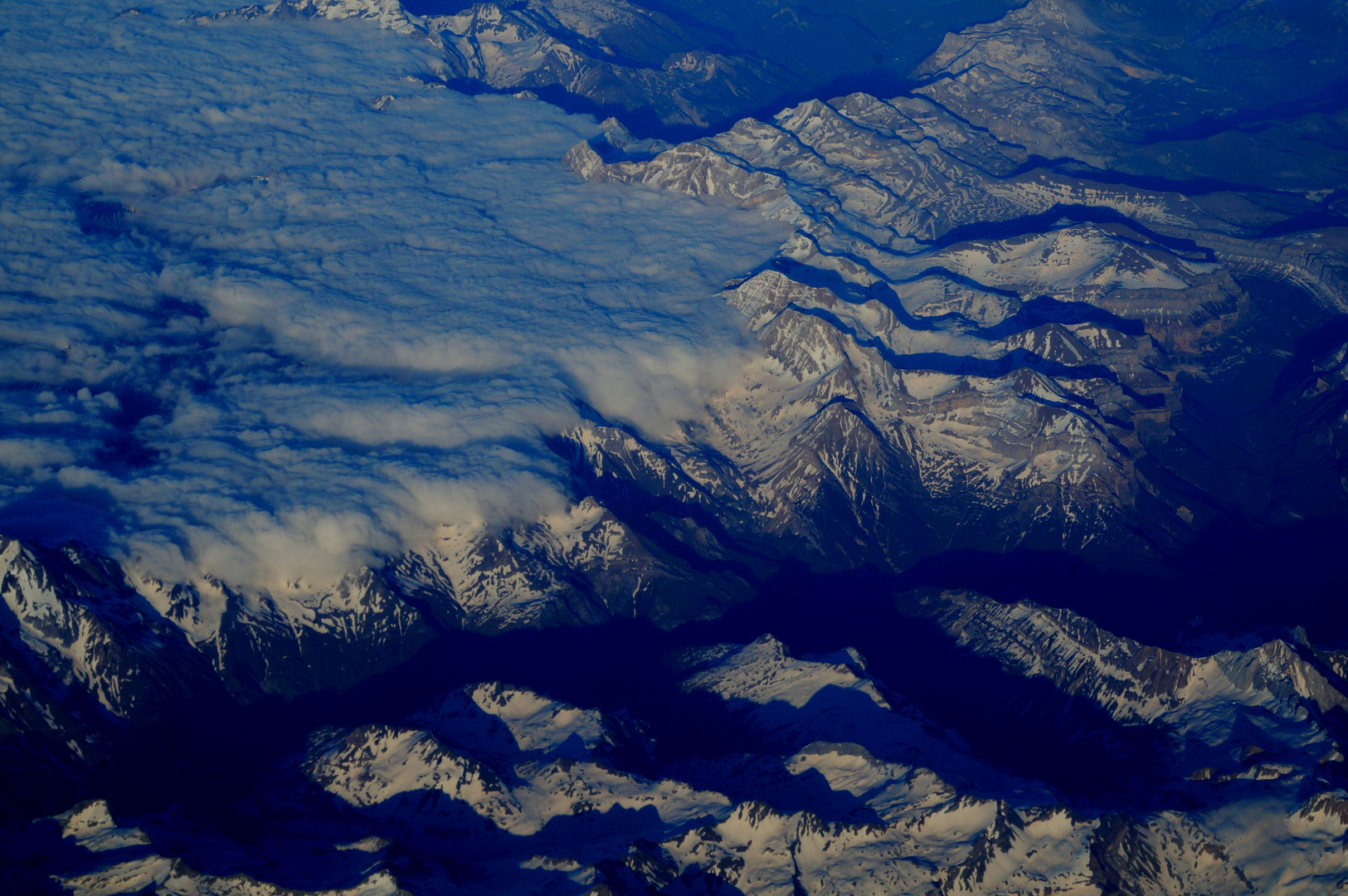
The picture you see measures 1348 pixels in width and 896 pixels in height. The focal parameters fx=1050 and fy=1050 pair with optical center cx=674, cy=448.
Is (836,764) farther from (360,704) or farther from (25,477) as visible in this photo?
(25,477)

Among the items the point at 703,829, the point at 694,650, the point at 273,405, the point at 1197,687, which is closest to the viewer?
the point at 703,829

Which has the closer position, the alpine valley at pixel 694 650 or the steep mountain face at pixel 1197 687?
the alpine valley at pixel 694 650

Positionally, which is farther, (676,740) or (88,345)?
(88,345)

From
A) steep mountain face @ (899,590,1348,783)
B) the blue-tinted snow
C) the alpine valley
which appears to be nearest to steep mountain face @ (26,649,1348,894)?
the alpine valley

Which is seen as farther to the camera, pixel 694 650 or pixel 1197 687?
pixel 694 650

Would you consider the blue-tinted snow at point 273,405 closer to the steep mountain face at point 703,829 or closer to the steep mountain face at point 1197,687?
the steep mountain face at point 703,829

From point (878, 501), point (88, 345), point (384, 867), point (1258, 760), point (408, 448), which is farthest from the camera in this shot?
point (878, 501)

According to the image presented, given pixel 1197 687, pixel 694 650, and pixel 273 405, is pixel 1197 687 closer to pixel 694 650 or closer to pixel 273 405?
pixel 694 650

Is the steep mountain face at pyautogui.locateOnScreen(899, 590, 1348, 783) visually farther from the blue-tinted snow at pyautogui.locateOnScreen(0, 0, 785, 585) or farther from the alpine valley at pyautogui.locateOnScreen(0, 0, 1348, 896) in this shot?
the blue-tinted snow at pyautogui.locateOnScreen(0, 0, 785, 585)

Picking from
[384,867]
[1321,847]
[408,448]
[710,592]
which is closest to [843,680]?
[710,592]

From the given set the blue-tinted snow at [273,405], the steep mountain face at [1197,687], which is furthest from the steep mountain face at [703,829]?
the blue-tinted snow at [273,405]

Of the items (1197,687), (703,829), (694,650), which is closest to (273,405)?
(694,650)
